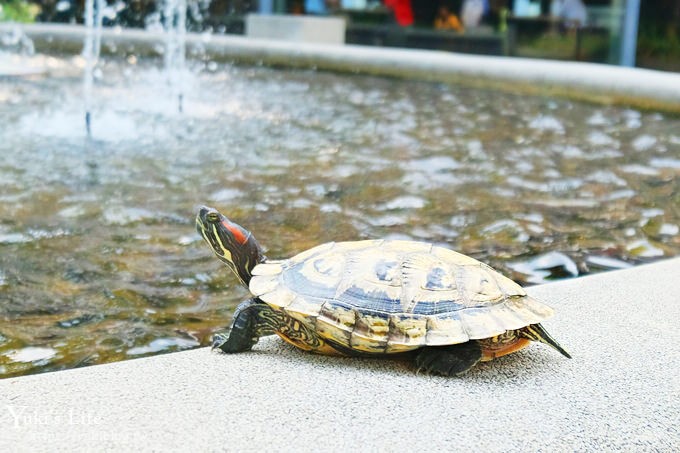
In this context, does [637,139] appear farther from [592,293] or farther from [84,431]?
[84,431]

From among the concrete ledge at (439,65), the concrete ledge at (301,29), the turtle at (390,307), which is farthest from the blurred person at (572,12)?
the turtle at (390,307)

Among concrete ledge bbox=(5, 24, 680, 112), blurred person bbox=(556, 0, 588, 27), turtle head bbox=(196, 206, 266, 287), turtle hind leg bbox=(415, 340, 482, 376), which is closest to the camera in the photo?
turtle hind leg bbox=(415, 340, 482, 376)

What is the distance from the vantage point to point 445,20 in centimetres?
1670

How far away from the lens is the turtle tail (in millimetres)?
2568

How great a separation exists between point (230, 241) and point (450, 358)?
2.80ft

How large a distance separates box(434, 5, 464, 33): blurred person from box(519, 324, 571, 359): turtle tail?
47.8ft

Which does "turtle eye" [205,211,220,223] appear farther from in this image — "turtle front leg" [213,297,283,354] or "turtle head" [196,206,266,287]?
"turtle front leg" [213,297,283,354]

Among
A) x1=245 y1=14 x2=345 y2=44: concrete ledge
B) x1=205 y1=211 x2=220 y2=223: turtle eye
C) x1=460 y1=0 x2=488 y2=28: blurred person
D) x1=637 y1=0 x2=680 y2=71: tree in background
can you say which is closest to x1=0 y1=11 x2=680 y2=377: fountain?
x1=205 y1=211 x2=220 y2=223: turtle eye

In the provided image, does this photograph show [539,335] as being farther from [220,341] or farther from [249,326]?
[220,341]

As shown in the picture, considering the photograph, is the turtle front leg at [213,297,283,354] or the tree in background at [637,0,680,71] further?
the tree in background at [637,0,680,71]

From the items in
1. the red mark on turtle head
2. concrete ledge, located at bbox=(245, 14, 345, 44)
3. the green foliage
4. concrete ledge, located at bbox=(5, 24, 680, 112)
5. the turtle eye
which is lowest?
the red mark on turtle head

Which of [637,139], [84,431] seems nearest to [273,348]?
[84,431]

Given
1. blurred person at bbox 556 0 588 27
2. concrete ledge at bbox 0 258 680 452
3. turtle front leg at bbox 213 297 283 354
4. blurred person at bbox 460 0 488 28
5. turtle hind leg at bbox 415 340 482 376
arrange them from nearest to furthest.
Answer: concrete ledge at bbox 0 258 680 452, turtle hind leg at bbox 415 340 482 376, turtle front leg at bbox 213 297 283 354, blurred person at bbox 556 0 588 27, blurred person at bbox 460 0 488 28

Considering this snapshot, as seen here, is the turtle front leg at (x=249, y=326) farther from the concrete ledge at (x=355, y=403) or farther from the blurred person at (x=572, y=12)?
the blurred person at (x=572, y=12)
